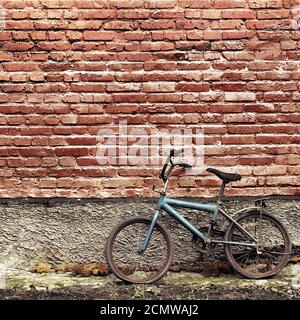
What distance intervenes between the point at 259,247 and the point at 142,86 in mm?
1832

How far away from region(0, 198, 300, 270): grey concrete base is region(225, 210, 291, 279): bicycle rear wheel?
8.0 inches

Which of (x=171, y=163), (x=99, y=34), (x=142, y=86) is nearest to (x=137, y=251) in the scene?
(x=171, y=163)

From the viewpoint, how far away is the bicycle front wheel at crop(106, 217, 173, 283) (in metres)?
5.07

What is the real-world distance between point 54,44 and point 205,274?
2556 mm

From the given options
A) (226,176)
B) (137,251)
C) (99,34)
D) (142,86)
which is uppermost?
(99,34)

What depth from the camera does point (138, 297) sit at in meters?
4.86

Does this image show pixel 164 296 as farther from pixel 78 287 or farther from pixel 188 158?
pixel 188 158

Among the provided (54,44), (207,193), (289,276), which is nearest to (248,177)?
(207,193)

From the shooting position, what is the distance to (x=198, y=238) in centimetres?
518

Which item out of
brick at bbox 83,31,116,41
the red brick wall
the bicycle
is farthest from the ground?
brick at bbox 83,31,116,41

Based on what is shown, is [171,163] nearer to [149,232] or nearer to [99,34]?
[149,232]

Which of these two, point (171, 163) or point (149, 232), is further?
point (171, 163)

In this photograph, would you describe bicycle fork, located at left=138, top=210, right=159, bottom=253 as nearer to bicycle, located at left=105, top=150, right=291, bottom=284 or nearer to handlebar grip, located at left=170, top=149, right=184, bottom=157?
bicycle, located at left=105, top=150, right=291, bottom=284

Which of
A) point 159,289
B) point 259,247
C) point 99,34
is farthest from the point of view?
point 99,34
